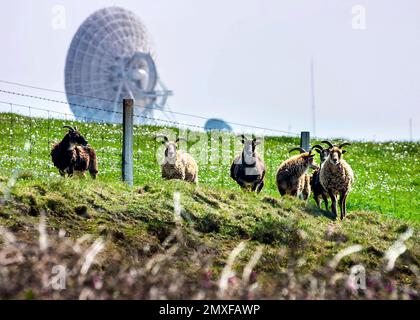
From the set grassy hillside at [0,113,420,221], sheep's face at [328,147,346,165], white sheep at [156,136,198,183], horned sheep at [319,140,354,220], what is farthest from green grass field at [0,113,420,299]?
grassy hillside at [0,113,420,221]

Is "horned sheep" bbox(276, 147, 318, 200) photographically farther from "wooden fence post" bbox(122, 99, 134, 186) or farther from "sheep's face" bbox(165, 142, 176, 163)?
"wooden fence post" bbox(122, 99, 134, 186)

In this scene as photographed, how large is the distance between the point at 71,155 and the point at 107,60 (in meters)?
71.2

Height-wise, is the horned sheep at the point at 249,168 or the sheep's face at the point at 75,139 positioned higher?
the sheep's face at the point at 75,139

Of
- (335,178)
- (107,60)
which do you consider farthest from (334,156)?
(107,60)

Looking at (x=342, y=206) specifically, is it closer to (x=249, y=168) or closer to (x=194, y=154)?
(x=249, y=168)

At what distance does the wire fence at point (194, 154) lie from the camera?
25906mm

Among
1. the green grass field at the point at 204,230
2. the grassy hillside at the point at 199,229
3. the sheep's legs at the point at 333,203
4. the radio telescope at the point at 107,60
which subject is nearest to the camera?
the green grass field at the point at 204,230

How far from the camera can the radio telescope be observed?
3388 inches

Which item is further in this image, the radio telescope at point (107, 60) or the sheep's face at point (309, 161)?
the radio telescope at point (107, 60)

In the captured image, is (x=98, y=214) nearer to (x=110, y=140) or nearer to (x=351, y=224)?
(x=351, y=224)

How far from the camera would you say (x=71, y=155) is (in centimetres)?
1972

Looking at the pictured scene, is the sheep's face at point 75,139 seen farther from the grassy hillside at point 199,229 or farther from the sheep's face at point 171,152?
the grassy hillside at point 199,229

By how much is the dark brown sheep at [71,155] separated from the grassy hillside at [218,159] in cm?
294

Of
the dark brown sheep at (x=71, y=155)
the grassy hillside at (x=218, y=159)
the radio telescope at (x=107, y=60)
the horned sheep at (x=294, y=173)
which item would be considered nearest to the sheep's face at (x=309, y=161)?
the horned sheep at (x=294, y=173)
